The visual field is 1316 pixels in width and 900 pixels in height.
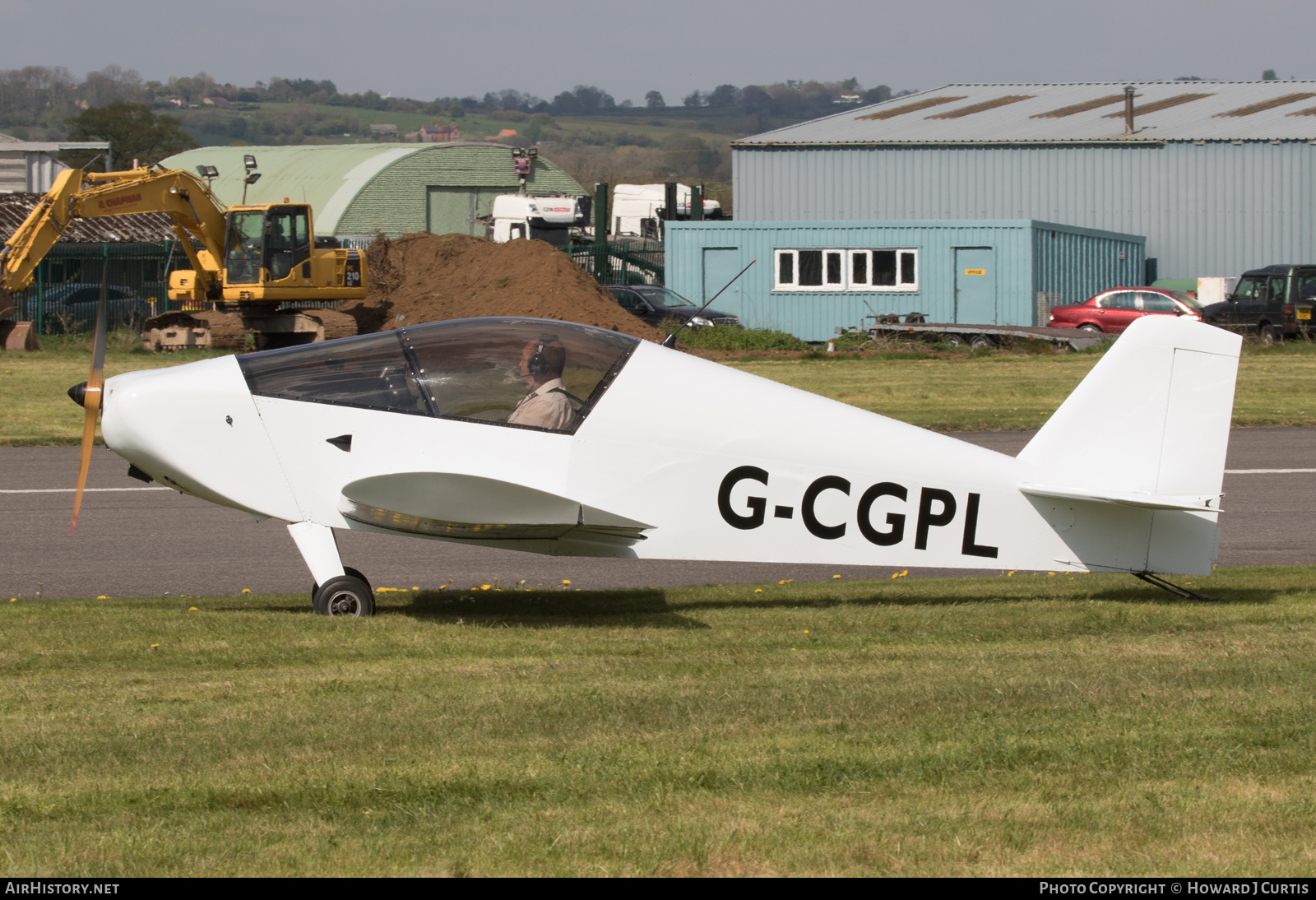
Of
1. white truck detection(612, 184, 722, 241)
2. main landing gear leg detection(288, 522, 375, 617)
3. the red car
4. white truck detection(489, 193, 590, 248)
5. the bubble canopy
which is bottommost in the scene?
main landing gear leg detection(288, 522, 375, 617)

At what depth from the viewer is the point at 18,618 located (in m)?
7.35

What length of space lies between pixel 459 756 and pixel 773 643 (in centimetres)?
239

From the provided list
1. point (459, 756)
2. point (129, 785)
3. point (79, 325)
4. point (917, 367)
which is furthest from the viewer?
point (79, 325)

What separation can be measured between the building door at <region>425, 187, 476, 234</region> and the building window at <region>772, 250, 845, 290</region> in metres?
30.5

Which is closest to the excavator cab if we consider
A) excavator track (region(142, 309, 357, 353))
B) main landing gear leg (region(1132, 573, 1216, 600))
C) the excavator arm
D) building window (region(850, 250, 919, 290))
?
the excavator arm

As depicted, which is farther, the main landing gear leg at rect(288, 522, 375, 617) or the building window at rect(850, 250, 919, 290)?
the building window at rect(850, 250, 919, 290)

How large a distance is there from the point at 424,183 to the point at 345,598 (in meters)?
58.4

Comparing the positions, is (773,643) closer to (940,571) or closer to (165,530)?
(940,571)

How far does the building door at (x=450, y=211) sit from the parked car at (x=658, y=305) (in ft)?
95.8

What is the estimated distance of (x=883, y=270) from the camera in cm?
3553

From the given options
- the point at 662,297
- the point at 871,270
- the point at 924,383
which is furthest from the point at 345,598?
the point at 871,270

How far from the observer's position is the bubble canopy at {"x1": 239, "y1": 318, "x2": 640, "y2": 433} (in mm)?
7086

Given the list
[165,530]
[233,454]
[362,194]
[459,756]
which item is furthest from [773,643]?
[362,194]

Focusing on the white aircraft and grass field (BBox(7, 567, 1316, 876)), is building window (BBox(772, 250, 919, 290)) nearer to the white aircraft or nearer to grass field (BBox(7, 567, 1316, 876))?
grass field (BBox(7, 567, 1316, 876))
